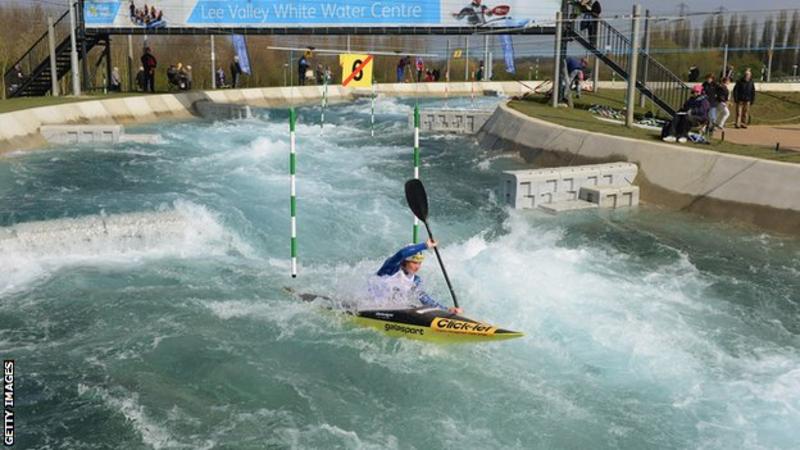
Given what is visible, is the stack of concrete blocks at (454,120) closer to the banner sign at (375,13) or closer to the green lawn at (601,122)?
the green lawn at (601,122)

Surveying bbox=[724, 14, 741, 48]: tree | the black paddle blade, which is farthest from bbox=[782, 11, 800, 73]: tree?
the black paddle blade

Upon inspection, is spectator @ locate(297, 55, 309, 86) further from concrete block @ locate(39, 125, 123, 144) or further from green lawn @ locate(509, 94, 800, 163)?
concrete block @ locate(39, 125, 123, 144)

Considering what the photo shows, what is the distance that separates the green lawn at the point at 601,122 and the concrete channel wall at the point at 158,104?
3.50m

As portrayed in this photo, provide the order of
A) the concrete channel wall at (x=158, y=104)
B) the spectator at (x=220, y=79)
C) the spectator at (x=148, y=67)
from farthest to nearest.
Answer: the spectator at (x=220, y=79) < the spectator at (x=148, y=67) < the concrete channel wall at (x=158, y=104)

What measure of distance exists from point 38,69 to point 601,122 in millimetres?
19054

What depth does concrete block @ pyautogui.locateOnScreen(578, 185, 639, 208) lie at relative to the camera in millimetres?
13516

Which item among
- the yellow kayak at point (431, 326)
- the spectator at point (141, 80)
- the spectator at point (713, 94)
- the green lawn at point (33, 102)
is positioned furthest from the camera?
the spectator at point (141, 80)

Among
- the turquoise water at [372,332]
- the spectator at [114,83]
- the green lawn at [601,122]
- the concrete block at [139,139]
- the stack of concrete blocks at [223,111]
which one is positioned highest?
the spectator at [114,83]

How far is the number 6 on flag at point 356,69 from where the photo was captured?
17984 millimetres

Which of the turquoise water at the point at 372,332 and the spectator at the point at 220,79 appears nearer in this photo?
the turquoise water at the point at 372,332

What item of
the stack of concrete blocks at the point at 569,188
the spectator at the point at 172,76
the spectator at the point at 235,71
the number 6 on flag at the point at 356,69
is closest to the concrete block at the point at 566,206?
the stack of concrete blocks at the point at 569,188

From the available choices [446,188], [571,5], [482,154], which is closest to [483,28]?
[571,5]

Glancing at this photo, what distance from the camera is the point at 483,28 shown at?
25.0m

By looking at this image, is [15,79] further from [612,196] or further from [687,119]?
[687,119]
